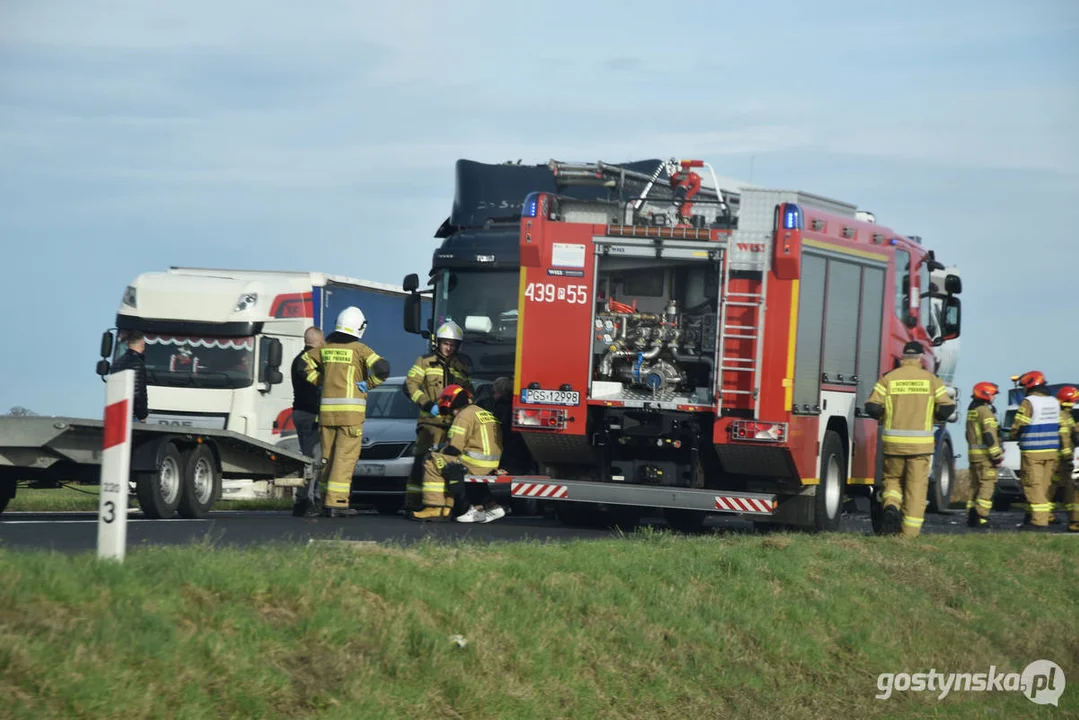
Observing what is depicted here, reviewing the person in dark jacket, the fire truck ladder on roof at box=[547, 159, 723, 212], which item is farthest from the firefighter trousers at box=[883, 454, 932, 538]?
the person in dark jacket

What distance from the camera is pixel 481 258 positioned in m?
19.0

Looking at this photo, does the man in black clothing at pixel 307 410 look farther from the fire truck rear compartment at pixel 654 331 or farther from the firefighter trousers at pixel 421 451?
the fire truck rear compartment at pixel 654 331

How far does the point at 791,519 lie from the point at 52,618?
10.6 metres

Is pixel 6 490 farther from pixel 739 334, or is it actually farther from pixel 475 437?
pixel 739 334

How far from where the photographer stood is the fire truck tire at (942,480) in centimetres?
Answer: 2366

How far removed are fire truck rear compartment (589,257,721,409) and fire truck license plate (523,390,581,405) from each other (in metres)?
0.21

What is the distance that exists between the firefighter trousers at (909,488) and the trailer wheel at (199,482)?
6715mm

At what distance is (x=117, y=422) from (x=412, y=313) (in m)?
12.2

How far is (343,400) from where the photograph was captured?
15.0m

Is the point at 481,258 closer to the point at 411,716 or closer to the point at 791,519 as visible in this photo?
the point at 791,519

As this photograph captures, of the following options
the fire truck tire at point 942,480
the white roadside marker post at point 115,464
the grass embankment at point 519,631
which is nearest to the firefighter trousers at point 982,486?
the fire truck tire at point 942,480

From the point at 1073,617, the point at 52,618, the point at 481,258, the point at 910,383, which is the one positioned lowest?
the point at 1073,617

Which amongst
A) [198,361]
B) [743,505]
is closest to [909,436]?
[743,505]

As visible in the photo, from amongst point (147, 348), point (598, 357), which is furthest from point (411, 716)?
point (147, 348)
